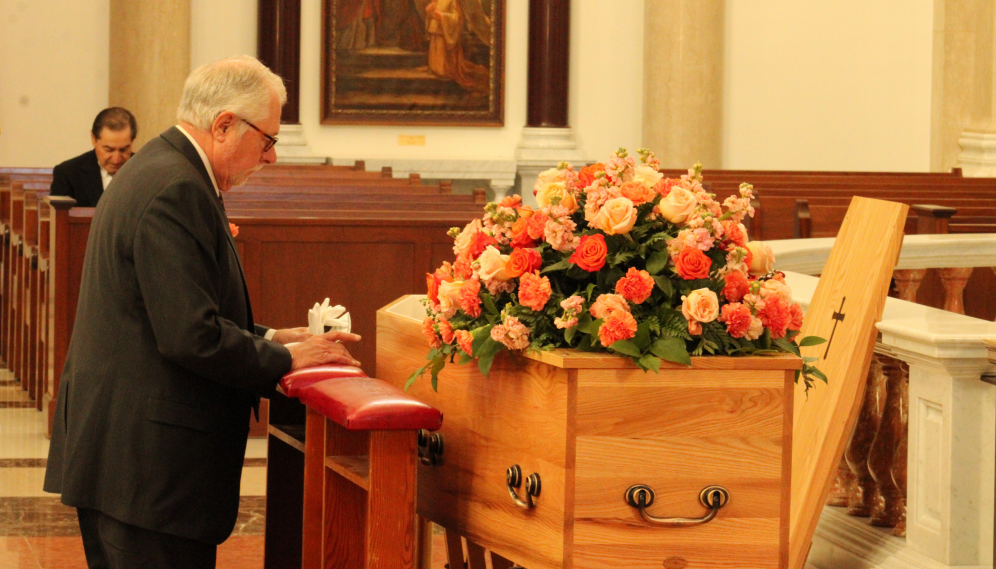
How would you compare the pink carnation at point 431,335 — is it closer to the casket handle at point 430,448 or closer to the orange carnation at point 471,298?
the orange carnation at point 471,298

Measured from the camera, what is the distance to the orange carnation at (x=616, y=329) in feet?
6.50

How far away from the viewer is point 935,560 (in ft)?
10.2

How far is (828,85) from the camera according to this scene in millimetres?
13602

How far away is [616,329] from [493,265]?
0.88ft

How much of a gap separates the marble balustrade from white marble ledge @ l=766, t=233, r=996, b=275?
1657 millimetres

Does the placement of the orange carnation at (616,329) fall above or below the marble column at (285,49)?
below

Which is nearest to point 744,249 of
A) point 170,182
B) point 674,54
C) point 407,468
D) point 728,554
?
point 728,554

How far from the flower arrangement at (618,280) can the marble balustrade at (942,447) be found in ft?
3.26

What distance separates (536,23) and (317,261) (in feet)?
24.3

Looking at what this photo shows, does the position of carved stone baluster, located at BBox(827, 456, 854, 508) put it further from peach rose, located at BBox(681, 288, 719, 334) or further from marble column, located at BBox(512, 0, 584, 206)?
marble column, located at BBox(512, 0, 584, 206)

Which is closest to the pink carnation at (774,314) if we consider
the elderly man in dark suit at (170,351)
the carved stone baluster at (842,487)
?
the elderly man in dark suit at (170,351)

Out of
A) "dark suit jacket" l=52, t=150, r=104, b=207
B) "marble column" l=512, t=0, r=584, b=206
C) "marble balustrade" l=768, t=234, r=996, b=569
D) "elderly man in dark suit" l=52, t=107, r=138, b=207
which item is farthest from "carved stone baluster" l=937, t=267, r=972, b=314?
"marble column" l=512, t=0, r=584, b=206

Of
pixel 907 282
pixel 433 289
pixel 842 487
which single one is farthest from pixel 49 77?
pixel 433 289

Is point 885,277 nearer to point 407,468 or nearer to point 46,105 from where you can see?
point 407,468
